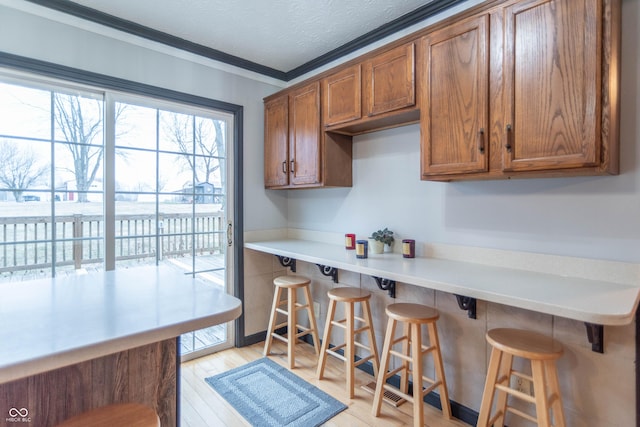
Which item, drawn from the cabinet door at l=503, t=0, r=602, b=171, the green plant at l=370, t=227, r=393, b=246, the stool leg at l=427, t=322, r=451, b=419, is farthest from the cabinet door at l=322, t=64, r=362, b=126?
the stool leg at l=427, t=322, r=451, b=419

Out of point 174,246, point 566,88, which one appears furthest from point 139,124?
point 566,88

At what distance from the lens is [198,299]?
3.81 ft

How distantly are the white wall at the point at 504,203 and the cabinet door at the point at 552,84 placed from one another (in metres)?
0.31

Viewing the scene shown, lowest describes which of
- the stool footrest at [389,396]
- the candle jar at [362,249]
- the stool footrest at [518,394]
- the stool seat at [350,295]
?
the stool footrest at [389,396]

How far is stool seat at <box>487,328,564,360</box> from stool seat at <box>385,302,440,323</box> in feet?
1.07

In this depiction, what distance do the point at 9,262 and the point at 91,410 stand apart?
5.12 ft

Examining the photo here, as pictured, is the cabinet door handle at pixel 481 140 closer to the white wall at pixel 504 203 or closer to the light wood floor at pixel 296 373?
the white wall at pixel 504 203

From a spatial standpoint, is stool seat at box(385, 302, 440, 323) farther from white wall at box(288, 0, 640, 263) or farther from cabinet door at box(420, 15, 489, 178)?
cabinet door at box(420, 15, 489, 178)

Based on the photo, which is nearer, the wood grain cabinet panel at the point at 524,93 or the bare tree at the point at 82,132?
the wood grain cabinet panel at the point at 524,93

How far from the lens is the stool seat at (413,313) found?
5.98 feet

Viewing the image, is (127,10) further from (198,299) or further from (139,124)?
(198,299)

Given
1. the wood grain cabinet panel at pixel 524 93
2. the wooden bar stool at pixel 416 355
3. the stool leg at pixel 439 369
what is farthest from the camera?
the stool leg at pixel 439 369

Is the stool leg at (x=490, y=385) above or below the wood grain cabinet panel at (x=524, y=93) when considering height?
below

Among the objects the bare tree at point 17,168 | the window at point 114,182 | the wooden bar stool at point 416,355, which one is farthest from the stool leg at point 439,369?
the bare tree at point 17,168
